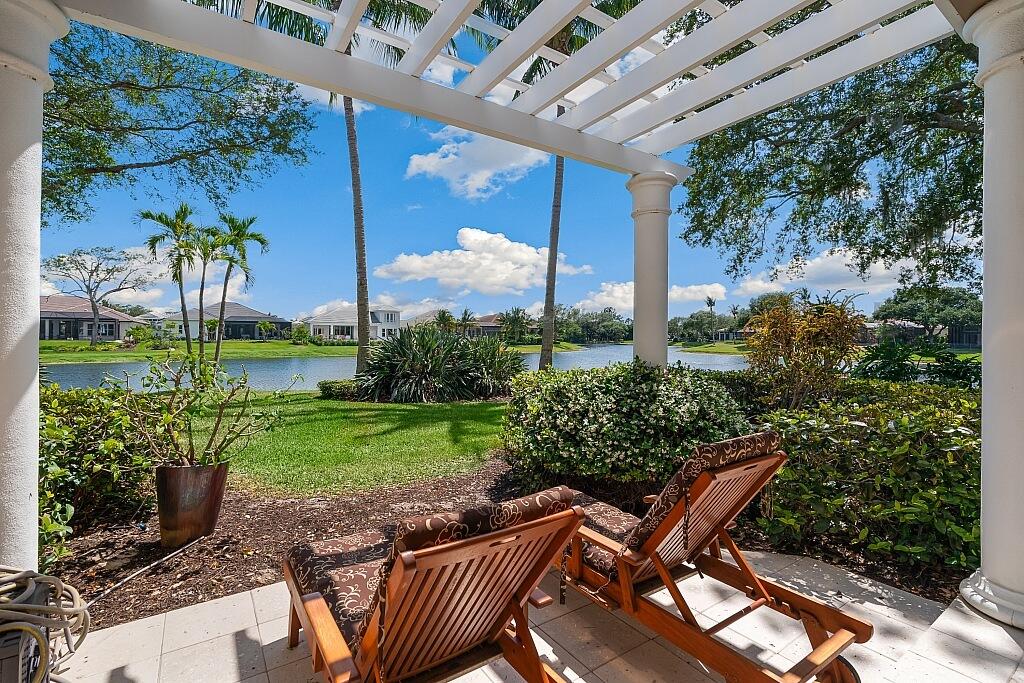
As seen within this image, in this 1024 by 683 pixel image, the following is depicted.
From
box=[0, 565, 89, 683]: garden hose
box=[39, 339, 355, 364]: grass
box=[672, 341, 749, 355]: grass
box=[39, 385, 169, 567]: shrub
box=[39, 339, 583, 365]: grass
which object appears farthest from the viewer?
box=[39, 339, 583, 365]: grass

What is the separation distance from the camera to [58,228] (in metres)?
8.06

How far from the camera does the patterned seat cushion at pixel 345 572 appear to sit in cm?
188

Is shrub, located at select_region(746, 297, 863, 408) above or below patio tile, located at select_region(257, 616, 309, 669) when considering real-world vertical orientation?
above

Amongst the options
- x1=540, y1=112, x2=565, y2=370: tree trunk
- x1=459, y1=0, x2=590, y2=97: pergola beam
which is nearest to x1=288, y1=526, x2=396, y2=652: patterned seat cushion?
x1=459, y1=0, x2=590, y2=97: pergola beam

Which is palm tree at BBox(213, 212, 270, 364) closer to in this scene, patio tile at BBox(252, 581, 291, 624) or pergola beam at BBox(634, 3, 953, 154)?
patio tile at BBox(252, 581, 291, 624)

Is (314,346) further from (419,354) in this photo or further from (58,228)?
(58,228)

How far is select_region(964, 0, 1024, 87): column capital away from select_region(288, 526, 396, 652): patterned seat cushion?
353 centimetres

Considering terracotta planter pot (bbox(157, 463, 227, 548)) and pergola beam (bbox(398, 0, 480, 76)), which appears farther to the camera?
terracotta planter pot (bbox(157, 463, 227, 548))

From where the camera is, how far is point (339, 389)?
11.3m

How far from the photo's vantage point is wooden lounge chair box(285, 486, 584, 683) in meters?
1.38

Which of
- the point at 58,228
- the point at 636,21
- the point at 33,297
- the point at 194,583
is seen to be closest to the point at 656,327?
the point at 636,21

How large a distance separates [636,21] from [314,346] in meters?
16.4

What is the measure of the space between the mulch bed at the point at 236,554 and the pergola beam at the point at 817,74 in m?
3.42

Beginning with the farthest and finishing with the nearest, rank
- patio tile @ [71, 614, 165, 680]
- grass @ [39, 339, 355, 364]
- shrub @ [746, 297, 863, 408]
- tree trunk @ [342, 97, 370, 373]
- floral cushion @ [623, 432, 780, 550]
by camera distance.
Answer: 1. tree trunk @ [342, 97, 370, 373]
2. grass @ [39, 339, 355, 364]
3. shrub @ [746, 297, 863, 408]
4. patio tile @ [71, 614, 165, 680]
5. floral cushion @ [623, 432, 780, 550]
